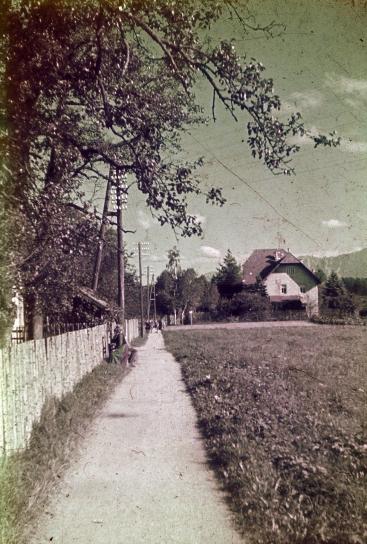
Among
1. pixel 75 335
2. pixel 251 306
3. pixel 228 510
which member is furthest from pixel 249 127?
pixel 251 306

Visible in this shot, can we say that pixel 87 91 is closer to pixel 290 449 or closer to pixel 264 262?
pixel 290 449

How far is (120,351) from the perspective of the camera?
18984 mm

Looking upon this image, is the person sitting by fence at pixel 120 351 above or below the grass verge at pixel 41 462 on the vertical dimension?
above

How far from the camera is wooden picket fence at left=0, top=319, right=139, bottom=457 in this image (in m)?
5.86

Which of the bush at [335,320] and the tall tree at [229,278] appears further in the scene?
the tall tree at [229,278]

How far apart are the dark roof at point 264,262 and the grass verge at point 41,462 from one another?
54.8m

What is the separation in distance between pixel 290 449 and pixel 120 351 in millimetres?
13397

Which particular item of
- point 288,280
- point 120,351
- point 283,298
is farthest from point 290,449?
point 288,280

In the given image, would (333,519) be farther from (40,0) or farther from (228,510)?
(40,0)

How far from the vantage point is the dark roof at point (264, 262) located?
63969 millimetres

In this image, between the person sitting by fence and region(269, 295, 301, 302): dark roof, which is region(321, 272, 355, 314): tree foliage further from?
the person sitting by fence

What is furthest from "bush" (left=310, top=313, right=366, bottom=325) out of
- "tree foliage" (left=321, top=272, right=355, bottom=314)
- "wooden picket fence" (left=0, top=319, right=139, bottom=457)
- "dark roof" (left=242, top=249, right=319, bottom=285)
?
"wooden picket fence" (left=0, top=319, right=139, bottom=457)

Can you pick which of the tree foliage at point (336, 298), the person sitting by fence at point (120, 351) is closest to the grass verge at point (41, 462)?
the person sitting by fence at point (120, 351)

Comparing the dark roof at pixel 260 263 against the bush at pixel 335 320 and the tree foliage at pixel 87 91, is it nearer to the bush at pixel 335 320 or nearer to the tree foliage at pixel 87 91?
the bush at pixel 335 320
